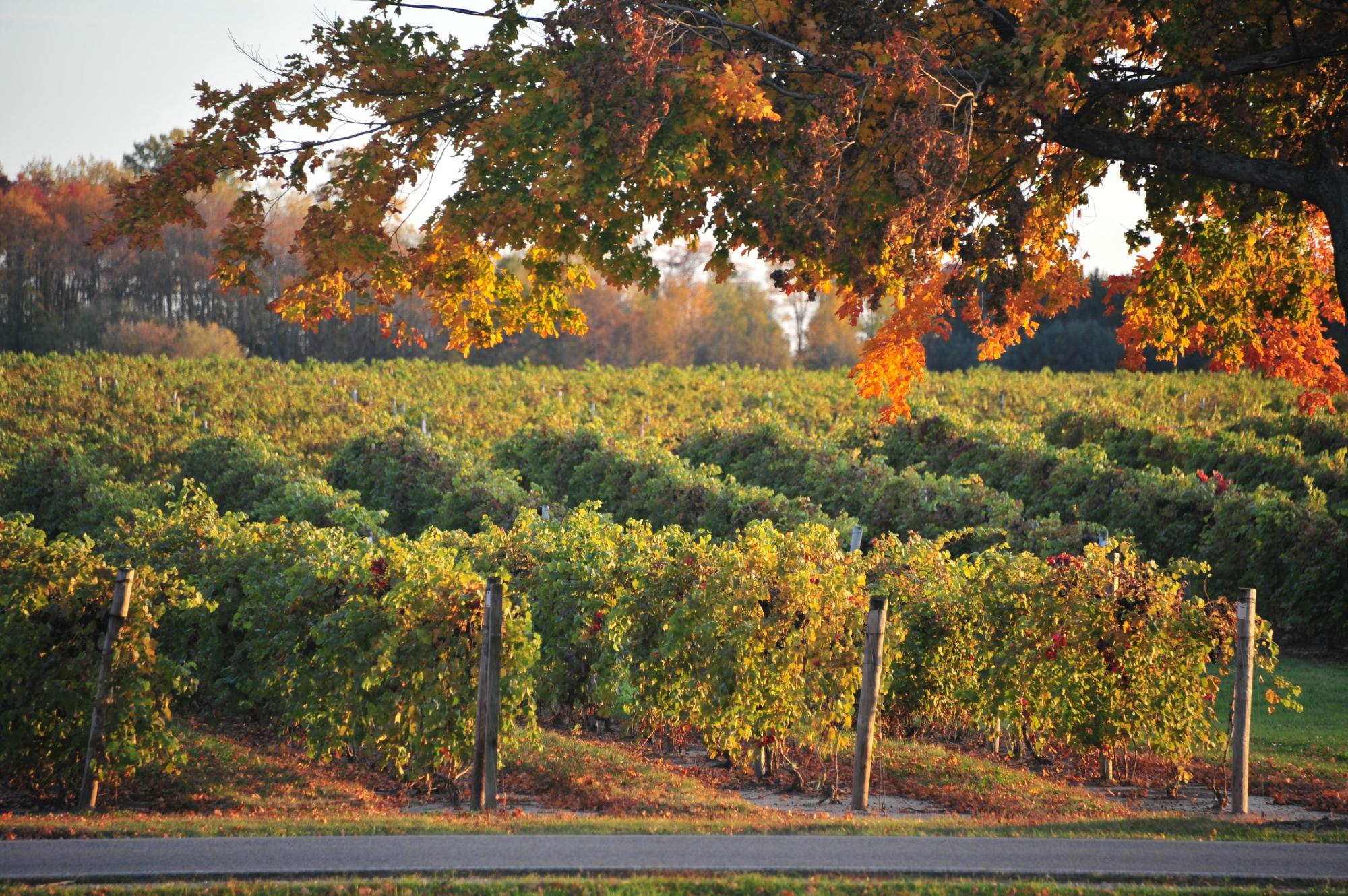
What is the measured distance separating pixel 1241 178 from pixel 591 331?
247ft

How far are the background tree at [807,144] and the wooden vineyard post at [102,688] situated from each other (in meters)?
2.42

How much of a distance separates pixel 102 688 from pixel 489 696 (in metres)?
2.45

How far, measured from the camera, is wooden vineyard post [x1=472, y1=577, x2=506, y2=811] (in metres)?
7.32

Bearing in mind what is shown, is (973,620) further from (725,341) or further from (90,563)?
(725,341)

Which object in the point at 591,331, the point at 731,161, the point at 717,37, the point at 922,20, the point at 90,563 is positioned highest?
the point at 591,331

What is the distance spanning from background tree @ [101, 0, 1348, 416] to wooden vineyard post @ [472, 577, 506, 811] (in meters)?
2.54

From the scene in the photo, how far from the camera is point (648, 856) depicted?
6.01 metres

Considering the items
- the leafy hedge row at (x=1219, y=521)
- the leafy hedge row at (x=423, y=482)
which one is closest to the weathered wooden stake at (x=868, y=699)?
the leafy hedge row at (x=1219, y=521)

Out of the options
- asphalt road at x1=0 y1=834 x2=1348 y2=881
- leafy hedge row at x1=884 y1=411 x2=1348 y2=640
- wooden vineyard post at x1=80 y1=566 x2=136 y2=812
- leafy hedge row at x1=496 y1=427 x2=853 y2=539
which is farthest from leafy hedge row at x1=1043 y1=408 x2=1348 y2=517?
wooden vineyard post at x1=80 y1=566 x2=136 y2=812

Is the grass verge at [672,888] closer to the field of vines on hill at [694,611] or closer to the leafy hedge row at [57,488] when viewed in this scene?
the field of vines on hill at [694,611]

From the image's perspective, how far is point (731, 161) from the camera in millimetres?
8188

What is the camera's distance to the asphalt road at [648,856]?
562 centimetres

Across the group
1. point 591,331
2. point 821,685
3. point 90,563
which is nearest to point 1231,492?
point 821,685

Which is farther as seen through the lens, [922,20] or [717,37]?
[922,20]
